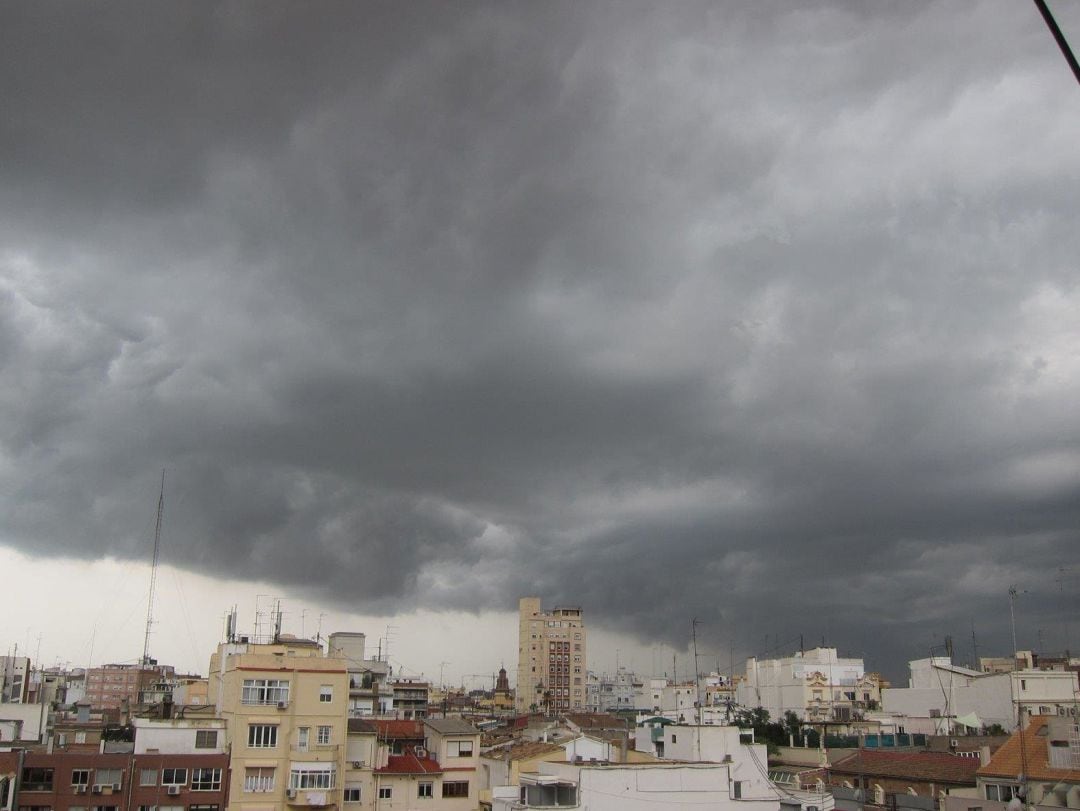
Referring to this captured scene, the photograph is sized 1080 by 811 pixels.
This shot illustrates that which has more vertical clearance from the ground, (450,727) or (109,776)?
(450,727)

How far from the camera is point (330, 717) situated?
230ft

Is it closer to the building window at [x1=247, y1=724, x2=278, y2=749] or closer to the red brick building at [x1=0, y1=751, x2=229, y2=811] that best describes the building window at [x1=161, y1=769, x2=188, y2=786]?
the red brick building at [x1=0, y1=751, x2=229, y2=811]

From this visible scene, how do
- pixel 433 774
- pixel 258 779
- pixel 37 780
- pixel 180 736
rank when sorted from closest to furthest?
pixel 37 780, pixel 180 736, pixel 258 779, pixel 433 774

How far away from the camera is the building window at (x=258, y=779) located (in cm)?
6681

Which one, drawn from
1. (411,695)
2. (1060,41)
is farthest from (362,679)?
(1060,41)

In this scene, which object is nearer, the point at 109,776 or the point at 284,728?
the point at 109,776

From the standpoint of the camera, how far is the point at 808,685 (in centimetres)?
17050

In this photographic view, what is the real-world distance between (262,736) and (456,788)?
15932mm

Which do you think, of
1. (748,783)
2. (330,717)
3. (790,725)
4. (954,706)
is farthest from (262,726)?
(954,706)

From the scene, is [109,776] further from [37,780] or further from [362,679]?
[362,679]

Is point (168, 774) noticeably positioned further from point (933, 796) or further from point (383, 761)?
point (933, 796)

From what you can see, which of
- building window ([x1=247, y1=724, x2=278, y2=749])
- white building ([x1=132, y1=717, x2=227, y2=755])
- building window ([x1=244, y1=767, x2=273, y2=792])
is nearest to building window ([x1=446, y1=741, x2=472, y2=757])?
building window ([x1=247, y1=724, x2=278, y2=749])

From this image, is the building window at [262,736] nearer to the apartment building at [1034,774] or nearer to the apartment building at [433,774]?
the apartment building at [433,774]

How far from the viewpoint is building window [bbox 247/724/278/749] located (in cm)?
6769
